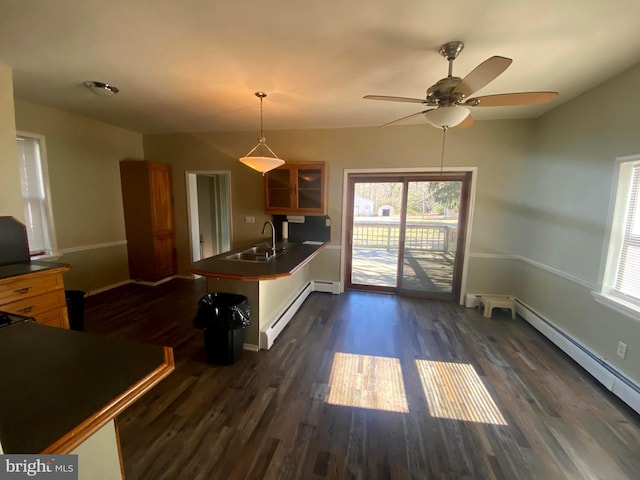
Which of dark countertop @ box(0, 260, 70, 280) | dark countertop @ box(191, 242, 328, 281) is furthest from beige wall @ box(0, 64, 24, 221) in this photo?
dark countertop @ box(191, 242, 328, 281)

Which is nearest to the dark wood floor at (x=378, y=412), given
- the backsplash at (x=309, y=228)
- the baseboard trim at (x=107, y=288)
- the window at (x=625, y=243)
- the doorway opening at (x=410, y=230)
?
the window at (x=625, y=243)

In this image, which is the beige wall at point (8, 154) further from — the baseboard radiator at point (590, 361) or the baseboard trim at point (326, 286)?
the baseboard radiator at point (590, 361)

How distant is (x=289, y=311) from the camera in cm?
327

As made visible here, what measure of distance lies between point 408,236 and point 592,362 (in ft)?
7.77

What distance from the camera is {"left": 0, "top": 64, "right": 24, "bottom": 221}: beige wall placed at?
231cm

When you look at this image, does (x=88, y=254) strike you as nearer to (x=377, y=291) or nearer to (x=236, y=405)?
(x=236, y=405)

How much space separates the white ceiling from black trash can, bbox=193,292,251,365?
2052 millimetres

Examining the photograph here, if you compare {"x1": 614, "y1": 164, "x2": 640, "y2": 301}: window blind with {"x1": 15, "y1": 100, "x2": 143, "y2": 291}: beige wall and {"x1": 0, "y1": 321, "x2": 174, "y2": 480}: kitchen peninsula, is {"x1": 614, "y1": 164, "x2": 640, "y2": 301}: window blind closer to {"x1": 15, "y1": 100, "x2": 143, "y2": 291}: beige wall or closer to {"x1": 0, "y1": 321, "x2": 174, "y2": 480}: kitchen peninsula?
{"x1": 0, "y1": 321, "x2": 174, "y2": 480}: kitchen peninsula

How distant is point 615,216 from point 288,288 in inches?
130

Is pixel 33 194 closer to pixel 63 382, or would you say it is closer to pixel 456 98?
pixel 63 382

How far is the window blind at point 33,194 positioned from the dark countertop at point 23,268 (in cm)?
112

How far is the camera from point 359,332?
3051 millimetres

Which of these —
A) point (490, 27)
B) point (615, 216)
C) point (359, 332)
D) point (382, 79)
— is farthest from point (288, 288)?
point (615, 216)

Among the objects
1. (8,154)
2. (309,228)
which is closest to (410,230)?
(309,228)
